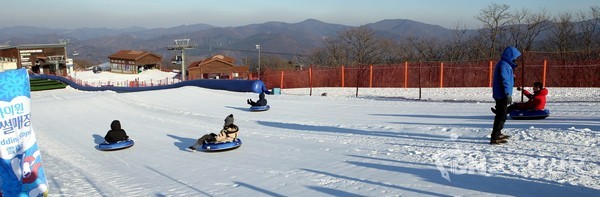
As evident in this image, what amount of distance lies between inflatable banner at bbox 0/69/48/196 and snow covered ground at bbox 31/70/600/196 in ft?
6.89

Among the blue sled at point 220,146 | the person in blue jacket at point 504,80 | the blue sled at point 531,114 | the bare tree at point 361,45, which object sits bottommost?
the blue sled at point 220,146

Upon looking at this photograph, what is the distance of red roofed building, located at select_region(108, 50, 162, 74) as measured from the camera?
7625 cm

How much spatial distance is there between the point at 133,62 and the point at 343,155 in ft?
243

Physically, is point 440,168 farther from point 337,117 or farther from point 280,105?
point 280,105

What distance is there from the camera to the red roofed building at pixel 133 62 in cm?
7625

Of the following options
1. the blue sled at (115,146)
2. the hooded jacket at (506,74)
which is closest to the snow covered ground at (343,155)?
the blue sled at (115,146)

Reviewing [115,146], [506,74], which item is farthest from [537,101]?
[115,146]

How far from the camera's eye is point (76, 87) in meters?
38.9

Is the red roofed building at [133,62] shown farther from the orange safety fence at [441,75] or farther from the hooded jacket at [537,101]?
the hooded jacket at [537,101]

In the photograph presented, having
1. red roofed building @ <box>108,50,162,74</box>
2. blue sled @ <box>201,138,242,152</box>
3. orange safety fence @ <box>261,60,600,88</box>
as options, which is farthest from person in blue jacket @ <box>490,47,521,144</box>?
red roofed building @ <box>108,50,162,74</box>

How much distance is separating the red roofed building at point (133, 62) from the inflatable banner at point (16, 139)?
74.5 meters

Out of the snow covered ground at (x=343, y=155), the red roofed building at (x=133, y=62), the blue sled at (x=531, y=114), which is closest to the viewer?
the snow covered ground at (x=343, y=155)

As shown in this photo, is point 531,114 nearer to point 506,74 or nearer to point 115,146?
point 506,74

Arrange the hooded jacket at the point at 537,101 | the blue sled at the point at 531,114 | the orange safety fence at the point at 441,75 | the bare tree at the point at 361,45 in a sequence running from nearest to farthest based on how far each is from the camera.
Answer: the hooded jacket at the point at 537,101
the blue sled at the point at 531,114
the orange safety fence at the point at 441,75
the bare tree at the point at 361,45
